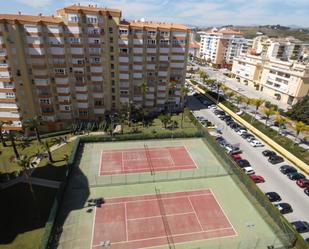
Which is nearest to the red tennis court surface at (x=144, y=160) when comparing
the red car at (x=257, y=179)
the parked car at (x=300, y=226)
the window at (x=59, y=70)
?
the red car at (x=257, y=179)

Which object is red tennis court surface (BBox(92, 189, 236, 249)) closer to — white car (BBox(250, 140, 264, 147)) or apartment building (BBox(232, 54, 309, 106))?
white car (BBox(250, 140, 264, 147))

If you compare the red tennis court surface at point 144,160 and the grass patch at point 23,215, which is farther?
the red tennis court surface at point 144,160

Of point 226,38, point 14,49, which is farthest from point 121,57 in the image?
point 226,38

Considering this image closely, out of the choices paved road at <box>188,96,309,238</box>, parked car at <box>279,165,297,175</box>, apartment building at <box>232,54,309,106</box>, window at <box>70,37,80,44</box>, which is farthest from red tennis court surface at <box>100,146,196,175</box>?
apartment building at <box>232,54,309,106</box>

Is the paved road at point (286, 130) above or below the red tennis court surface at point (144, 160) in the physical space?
above

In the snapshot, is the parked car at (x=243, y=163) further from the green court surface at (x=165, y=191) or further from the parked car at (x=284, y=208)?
the parked car at (x=284, y=208)

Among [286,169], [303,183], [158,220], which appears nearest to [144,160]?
[158,220]

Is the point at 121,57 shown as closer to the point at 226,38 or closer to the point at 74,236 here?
the point at 74,236
